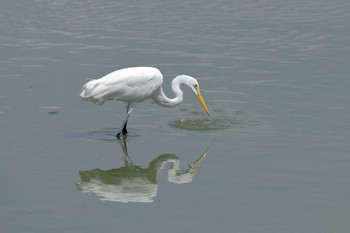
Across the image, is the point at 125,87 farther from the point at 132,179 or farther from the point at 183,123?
the point at 132,179

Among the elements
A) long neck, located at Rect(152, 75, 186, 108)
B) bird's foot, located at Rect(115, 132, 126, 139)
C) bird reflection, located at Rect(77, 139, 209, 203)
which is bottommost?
bird reflection, located at Rect(77, 139, 209, 203)

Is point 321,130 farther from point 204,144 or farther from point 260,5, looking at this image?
point 260,5

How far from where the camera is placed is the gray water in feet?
30.9

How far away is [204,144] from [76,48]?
→ 6250 mm

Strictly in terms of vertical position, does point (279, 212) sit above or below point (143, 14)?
below

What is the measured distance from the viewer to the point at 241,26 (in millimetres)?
19656

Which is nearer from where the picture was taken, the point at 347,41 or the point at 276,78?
the point at 276,78

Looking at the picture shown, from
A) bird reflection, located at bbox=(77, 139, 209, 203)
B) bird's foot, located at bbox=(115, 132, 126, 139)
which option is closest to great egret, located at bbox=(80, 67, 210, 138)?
bird's foot, located at bbox=(115, 132, 126, 139)

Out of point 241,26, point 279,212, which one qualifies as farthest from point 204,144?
point 241,26

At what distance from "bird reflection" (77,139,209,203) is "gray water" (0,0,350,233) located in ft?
0.08

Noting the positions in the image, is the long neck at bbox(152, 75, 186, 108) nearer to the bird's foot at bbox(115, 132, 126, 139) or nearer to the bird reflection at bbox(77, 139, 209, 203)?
the bird's foot at bbox(115, 132, 126, 139)

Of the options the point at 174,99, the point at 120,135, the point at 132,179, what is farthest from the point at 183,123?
the point at 132,179

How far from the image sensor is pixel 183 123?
1323cm

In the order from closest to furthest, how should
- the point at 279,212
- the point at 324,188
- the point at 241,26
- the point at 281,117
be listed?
the point at 279,212, the point at 324,188, the point at 281,117, the point at 241,26
